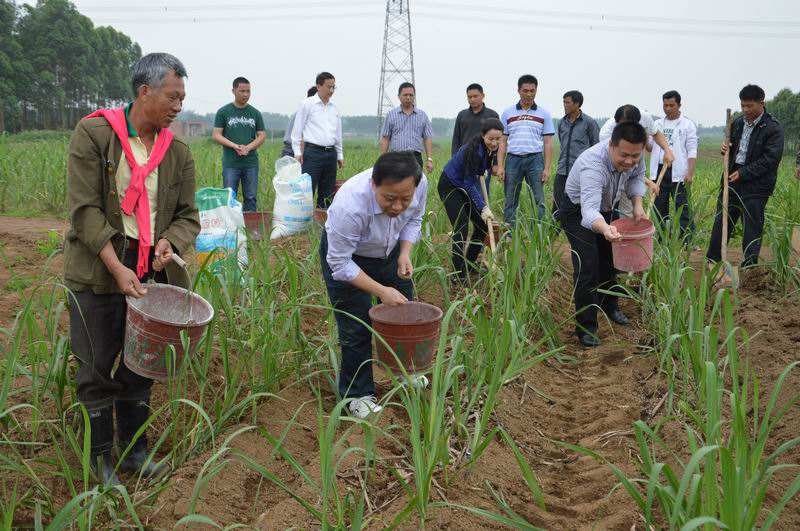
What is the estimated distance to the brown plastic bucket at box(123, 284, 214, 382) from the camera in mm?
2117

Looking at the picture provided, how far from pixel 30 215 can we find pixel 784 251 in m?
7.26

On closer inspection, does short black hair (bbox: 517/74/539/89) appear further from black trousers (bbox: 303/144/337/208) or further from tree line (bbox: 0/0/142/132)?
tree line (bbox: 0/0/142/132)

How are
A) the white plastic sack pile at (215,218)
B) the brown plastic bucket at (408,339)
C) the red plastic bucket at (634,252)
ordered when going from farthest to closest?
the white plastic sack pile at (215,218) < the red plastic bucket at (634,252) < the brown plastic bucket at (408,339)

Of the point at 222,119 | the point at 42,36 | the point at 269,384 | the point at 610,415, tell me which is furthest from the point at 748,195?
the point at 42,36

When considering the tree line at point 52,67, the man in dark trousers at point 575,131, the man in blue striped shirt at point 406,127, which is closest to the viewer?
the man in dark trousers at point 575,131

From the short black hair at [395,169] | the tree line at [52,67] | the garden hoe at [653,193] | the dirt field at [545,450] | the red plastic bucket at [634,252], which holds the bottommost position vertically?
the dirt field at [545,450]

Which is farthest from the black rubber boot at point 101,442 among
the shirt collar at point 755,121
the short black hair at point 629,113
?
the shirt collar at point 755,121

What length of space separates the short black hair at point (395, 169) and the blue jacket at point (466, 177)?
83.0 inches

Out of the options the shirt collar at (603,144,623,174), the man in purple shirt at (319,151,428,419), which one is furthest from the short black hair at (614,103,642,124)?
the man in purple shirt at (319,151,428,419)

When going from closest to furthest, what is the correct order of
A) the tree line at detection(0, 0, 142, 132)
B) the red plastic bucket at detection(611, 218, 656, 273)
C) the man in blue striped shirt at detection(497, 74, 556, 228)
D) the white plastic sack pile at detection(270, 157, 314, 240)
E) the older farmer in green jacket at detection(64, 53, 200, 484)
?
1. the older farmer in green jacket at detection(64, 53, 200, 484)
2. the red plastic bucket at detection(611, 218, 656, 273)
3. the white plastic sack pile at detection(270, 157, 314, 240)
4. the man in blue striped shirt at detection(497, 74, 556, 228)
5. the tree line at detection(0, 0, 142, 132)

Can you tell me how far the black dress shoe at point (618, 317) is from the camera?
14.0 feet

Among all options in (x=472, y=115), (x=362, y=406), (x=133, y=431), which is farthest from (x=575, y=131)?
(x=133, y=431)

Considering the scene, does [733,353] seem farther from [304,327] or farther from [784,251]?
[784,251]

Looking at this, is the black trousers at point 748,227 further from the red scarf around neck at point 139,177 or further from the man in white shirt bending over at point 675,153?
the red scarf around neck at point 139,177
